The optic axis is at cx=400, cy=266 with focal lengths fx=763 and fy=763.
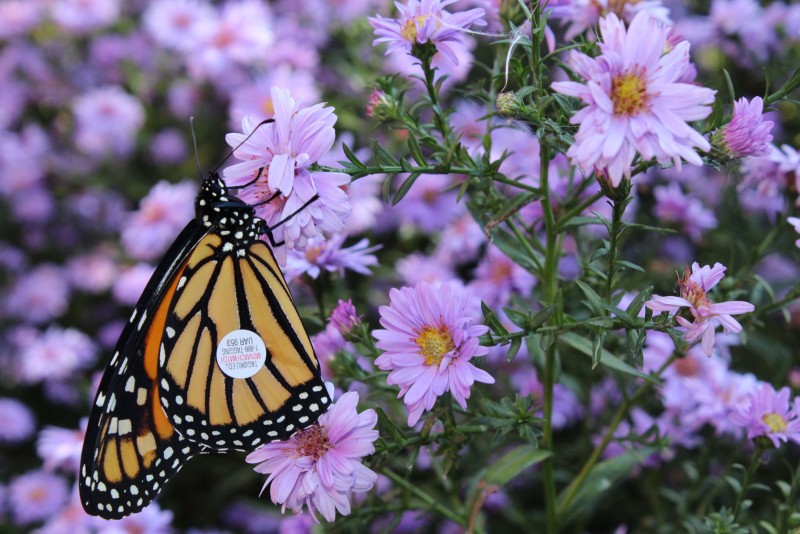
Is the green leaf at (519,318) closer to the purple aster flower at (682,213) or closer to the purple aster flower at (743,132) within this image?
the purple aster flower at (743,132)

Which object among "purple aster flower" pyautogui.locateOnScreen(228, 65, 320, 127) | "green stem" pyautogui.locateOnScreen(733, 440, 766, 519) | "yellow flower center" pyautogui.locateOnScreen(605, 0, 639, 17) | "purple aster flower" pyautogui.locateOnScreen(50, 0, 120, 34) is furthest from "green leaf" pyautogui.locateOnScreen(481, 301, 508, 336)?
"purple aster flower" pyautogui.locateOnScreen(50, 0, 120, 34)

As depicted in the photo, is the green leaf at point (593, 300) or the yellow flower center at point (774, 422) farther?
the yellow flower center at point (774, 422)

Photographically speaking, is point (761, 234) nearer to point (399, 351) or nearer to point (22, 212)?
point (399, 351)

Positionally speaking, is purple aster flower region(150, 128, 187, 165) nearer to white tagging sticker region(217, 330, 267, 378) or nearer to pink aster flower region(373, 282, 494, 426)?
white tagging sticker region(217, 330, 267, 378)

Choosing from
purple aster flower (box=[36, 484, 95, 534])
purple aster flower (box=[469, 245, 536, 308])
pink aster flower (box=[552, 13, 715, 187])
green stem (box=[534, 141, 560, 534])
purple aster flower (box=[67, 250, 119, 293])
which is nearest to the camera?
pink aster flower (box=[552, 13, 715, 187])

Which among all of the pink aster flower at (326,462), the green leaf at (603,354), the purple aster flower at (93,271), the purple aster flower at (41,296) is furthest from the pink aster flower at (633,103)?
the purple aster flower at (41,296)

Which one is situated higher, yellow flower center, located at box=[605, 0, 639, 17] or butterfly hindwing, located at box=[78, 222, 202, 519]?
yellow flower center, located at box=[605, 0, 639, 17]
